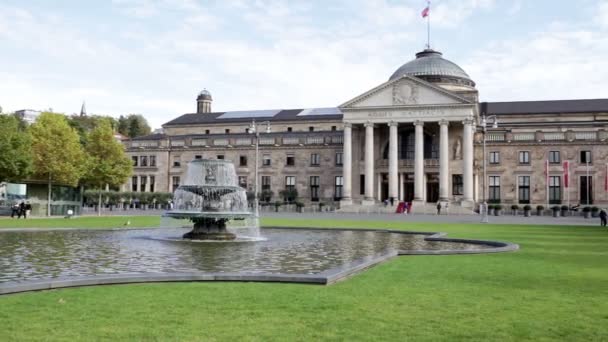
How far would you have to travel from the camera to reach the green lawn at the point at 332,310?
26.9ft

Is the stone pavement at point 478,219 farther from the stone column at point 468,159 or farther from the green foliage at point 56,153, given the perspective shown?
the green foliage at point 56,153

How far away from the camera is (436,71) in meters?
90.4

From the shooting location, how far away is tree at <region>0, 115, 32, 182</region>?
49.8 metres

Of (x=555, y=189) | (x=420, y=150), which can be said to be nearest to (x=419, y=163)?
(x=420, y=150)

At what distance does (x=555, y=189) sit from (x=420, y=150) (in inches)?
693

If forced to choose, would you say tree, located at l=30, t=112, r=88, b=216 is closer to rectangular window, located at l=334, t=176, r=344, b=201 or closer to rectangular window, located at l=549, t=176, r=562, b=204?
rectangular window, located at l=334, t=176, r=344, b=201

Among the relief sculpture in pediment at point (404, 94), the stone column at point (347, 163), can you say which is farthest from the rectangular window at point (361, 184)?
the relief sculpture in pediment at point (404, 94)

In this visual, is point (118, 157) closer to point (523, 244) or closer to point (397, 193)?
point (397, 193)

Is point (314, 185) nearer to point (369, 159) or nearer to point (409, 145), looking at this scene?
point (369, 159)

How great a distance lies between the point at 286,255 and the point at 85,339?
11706 millimetres

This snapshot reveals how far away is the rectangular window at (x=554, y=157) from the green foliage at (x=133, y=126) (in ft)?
312

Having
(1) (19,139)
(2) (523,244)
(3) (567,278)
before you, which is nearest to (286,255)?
(3) (567,278)

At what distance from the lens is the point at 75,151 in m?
58.7

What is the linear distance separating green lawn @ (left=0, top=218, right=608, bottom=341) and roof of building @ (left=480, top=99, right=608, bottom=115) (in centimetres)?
8109
